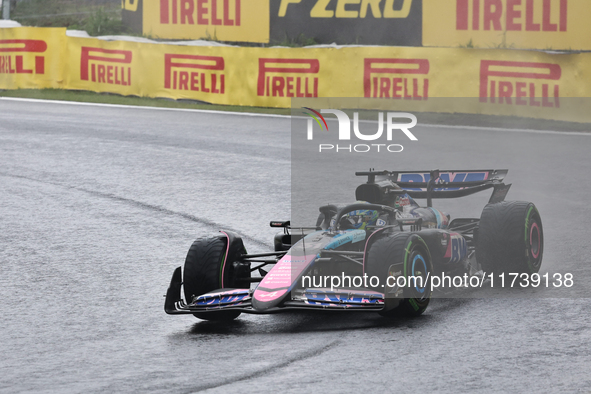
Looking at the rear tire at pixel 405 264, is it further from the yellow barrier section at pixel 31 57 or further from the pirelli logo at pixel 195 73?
the yellow barrier section at pixel 31 57

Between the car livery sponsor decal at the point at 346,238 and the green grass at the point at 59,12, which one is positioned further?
Answer: the green grass at the point at 59,12

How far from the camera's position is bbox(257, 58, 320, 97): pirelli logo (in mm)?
19016

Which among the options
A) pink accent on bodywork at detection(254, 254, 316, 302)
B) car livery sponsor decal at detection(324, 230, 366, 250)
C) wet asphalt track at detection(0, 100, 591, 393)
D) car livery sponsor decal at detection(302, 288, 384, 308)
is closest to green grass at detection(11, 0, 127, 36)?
wet asphalt track at detection(0, 100, 591, 393)

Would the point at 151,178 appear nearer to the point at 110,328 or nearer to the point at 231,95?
the point at 110,328

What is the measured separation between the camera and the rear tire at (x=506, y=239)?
690 centimetres

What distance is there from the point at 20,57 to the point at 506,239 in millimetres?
18877

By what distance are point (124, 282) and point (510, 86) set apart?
11.4 meters

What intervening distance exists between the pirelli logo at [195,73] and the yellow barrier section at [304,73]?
23mm

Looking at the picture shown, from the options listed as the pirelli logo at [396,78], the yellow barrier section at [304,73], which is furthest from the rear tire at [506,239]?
the pirelli logo at [396,78]

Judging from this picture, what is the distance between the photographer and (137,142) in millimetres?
15555

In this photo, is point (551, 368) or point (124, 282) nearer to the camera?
point (551, 368)

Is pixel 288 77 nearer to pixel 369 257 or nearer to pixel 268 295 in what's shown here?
pixel 369 257

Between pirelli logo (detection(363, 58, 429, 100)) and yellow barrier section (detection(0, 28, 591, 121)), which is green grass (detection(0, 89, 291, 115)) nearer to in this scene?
yellow barrier section (detection(0, 28, 591, 121))

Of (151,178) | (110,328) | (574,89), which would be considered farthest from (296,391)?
(574,89)
